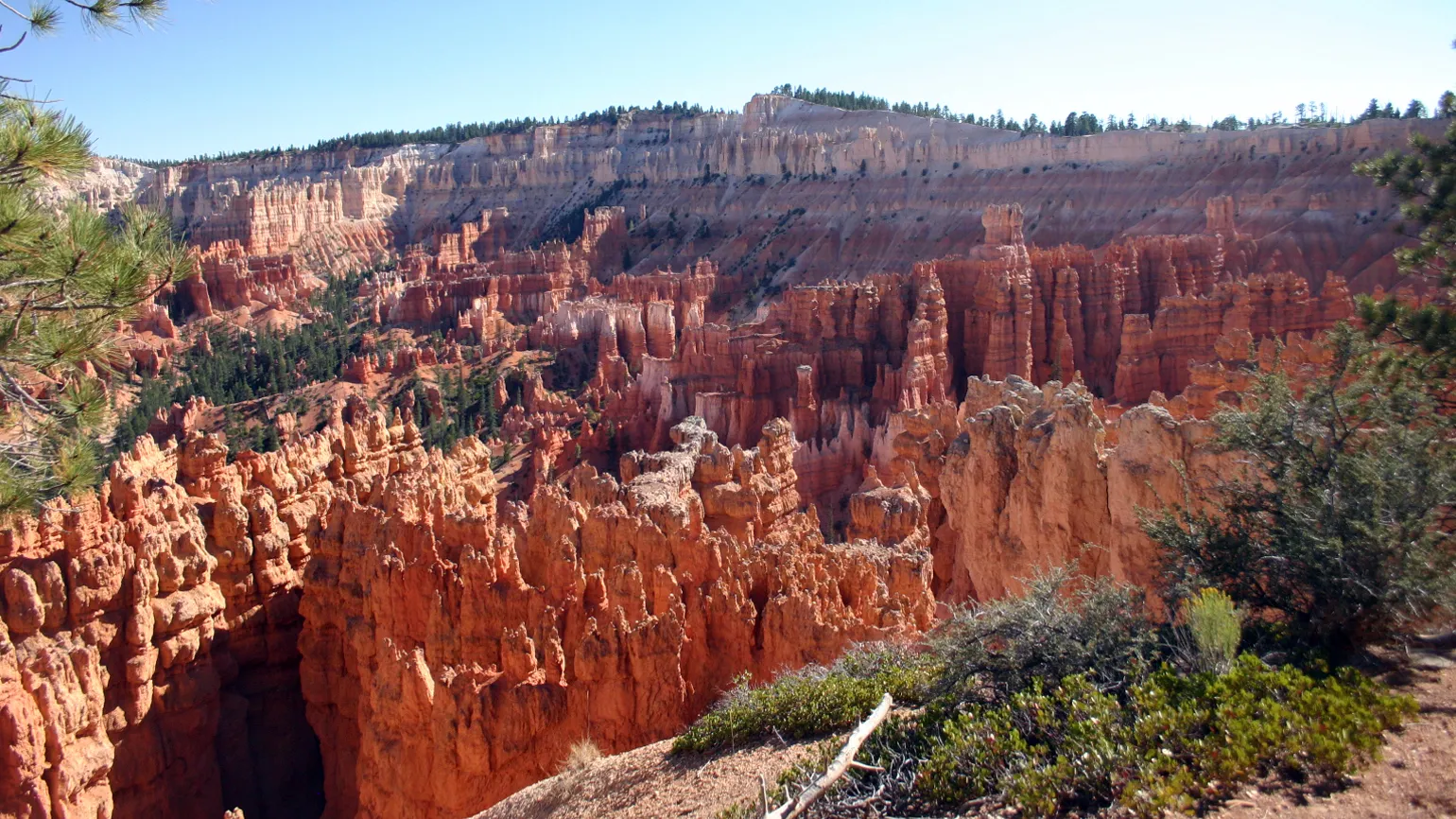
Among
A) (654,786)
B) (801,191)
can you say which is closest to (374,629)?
(654,786)

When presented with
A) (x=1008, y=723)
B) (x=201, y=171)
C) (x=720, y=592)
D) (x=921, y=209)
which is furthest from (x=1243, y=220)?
(x=201, y=171)

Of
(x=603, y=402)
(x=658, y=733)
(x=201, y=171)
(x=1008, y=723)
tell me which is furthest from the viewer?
(x=201, y=171)

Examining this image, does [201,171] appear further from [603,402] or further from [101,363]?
[101,363]

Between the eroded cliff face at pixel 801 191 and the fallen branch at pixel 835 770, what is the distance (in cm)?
3322

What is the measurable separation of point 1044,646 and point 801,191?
257ft

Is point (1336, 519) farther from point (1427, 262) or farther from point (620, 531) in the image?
point (620, 531)

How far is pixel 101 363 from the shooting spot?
7789mm

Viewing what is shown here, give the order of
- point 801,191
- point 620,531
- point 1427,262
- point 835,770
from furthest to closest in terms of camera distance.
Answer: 1. point 801,191
2. point 620,531
3. point 1427,262
4. point 835,770

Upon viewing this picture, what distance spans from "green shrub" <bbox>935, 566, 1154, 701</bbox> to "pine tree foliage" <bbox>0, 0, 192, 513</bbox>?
6.46 m

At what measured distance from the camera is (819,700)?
8672 millimetres

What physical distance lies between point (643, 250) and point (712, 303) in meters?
23.5

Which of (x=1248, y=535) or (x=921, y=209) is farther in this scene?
(x=921, y=209)

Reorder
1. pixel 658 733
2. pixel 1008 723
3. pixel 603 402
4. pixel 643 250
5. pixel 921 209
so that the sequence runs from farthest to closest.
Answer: pixel 643 250, pixel 921 209, pixel 603 402, pixel 658 733, pixel 1008 723

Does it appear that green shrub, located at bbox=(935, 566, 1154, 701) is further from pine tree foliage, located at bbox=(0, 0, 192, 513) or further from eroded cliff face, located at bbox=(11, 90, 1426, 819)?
pine tree foliage, located at bbox=(0, 0, 192, 513)
